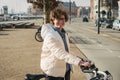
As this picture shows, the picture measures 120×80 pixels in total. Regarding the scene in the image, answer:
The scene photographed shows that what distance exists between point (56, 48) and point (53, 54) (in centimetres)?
11

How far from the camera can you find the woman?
5398 mm

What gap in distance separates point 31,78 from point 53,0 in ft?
122

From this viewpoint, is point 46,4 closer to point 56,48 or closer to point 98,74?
point 56,48

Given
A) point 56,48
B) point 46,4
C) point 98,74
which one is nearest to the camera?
point 98,74

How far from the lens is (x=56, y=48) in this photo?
5391 mm

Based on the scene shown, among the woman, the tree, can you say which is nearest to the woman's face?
the woman

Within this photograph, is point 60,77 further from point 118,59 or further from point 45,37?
point 118,59

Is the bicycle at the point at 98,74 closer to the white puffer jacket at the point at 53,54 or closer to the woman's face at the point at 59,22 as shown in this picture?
the white puffer jacket at the point at 53,54

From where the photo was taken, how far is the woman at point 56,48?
540 cm

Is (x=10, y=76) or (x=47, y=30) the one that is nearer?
(x=47, y=30)

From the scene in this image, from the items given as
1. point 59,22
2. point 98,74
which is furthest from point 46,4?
point 98,74

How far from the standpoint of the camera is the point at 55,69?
556 centimetres

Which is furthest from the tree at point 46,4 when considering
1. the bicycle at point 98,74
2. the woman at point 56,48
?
the bicycle at point 98,74

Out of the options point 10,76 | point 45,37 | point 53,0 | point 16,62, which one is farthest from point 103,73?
point 53,0
